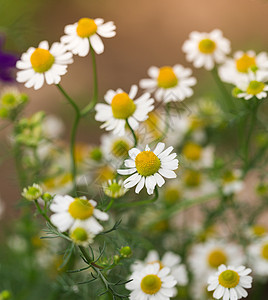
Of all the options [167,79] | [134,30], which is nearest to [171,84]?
[167,79]

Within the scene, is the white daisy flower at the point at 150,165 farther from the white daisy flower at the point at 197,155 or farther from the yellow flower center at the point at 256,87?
the white daisy flower at the point at 197,155

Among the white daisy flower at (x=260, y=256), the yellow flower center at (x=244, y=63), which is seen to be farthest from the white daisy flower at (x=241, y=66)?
the white daisy flower at (x=260, y=256)

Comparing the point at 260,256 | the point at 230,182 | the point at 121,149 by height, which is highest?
the point at 121,149

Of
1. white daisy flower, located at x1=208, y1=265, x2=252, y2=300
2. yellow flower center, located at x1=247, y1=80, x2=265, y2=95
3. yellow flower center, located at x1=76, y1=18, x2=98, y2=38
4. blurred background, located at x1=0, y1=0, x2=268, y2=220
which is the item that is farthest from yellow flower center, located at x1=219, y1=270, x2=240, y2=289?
blurred background, located at x1=0, y1=0, x2=268, y2=220

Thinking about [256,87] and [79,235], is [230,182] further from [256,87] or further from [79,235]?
[79,235]

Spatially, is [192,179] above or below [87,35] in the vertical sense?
below

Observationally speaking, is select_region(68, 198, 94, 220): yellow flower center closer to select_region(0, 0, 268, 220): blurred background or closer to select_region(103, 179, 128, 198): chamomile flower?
select_region(103, 179, 128, 198): chamomile flower
